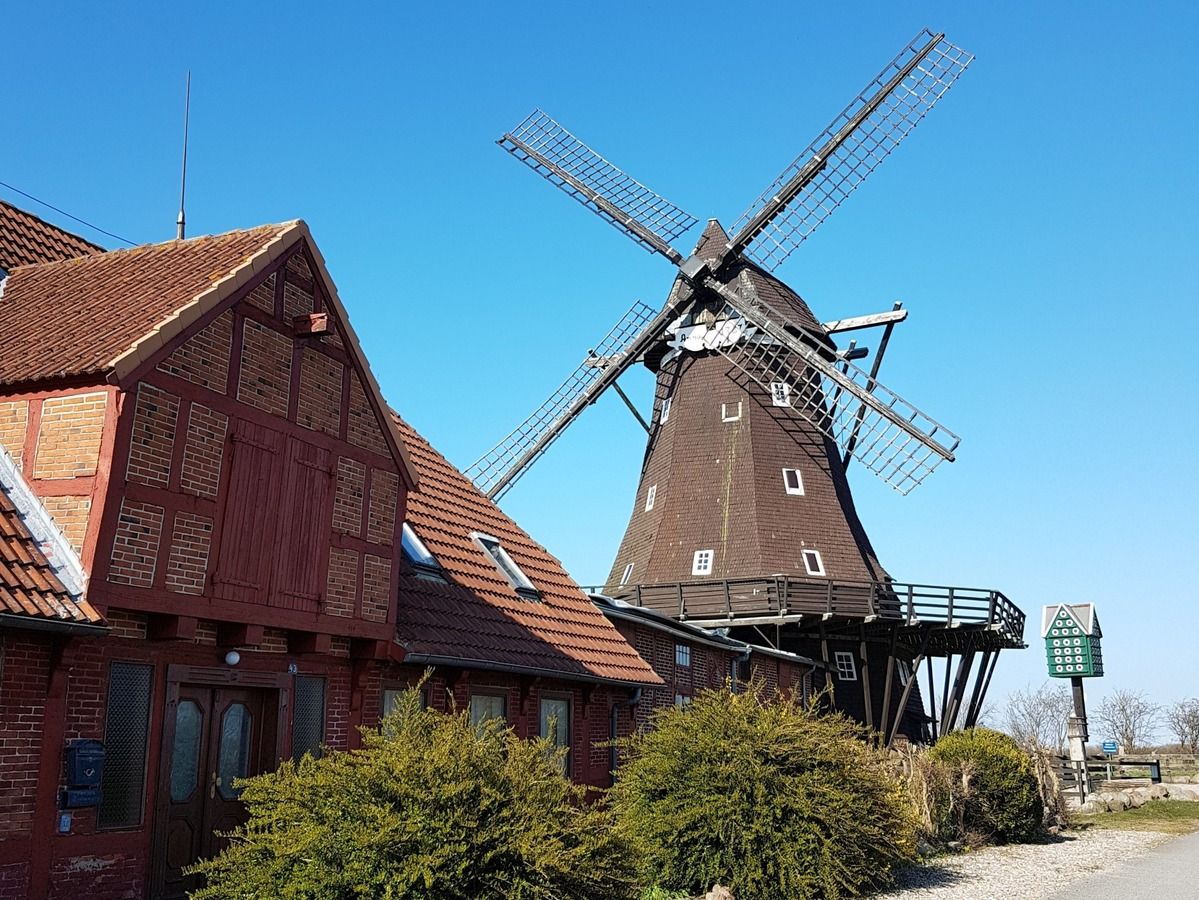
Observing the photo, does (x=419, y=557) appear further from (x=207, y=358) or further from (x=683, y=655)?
(x=683, y=655)

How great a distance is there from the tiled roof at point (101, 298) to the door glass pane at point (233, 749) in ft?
11.3

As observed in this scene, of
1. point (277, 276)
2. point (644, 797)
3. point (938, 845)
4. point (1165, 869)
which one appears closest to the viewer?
point (277, 276)

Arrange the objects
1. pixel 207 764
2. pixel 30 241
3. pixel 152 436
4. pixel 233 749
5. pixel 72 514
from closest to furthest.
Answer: pixel 72 514 < pixel 152 436 < pixel 207 764 < pixel 233 749 < pixel 30 241

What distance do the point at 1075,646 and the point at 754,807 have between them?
25.9 meters

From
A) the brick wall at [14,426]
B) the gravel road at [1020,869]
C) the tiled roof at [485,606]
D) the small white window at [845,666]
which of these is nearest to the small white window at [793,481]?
the small white window at [845,666]

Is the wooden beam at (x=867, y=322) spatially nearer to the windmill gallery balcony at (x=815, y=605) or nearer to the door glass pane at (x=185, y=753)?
the windmill gallery balcony at (x=815, y=605)

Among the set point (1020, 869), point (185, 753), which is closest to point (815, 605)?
point (1020, 869)

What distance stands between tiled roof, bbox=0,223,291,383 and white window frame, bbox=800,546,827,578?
750 inches

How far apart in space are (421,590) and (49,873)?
215 inches

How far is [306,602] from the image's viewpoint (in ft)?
32.3

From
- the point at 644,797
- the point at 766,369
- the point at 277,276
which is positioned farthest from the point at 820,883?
the point at 766,369

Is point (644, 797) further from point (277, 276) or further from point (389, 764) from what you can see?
point (277, 276)

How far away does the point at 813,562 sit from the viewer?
27.0 metres

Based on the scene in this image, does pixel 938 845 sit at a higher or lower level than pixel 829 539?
lower
